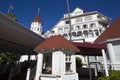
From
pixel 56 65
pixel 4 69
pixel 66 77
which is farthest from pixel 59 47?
pixel 4 69

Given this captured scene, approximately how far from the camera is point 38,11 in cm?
5669

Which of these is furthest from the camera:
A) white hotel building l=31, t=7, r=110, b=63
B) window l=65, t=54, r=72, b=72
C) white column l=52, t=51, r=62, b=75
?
white hotel building l=31, t=7, r=110, b=63

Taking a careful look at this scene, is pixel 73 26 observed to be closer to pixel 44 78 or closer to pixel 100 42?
pixel 100 42

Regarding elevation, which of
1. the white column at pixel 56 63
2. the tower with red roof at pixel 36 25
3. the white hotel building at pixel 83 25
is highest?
the tower with red roof at pixel 36 25

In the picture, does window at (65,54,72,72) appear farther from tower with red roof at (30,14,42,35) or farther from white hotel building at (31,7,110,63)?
tower with red roof at (30,14,42,35)

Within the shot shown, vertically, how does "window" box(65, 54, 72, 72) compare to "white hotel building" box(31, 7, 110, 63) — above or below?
below

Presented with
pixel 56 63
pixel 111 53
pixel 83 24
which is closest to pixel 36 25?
pixel 83 24

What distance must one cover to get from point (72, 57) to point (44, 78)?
2750 millimetres

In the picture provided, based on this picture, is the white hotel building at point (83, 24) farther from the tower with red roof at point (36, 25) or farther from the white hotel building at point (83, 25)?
the tower with red roof at point (36, 25)

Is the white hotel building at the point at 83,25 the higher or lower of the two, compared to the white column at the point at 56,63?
higher

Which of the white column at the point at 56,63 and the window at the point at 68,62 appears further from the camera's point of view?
the window at the point at 68,62

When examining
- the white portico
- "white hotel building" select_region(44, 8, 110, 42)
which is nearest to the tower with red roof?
"white hotel building" select_region(44, 8, 110, 42)

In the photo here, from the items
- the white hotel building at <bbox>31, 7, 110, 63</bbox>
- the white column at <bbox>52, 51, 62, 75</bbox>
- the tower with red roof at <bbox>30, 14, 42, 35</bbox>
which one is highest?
the tower with red roof at <bbox>30, 14, 42, 35</bbox>

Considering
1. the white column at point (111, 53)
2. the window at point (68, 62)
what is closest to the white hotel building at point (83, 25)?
the white column at point (111, 53)
